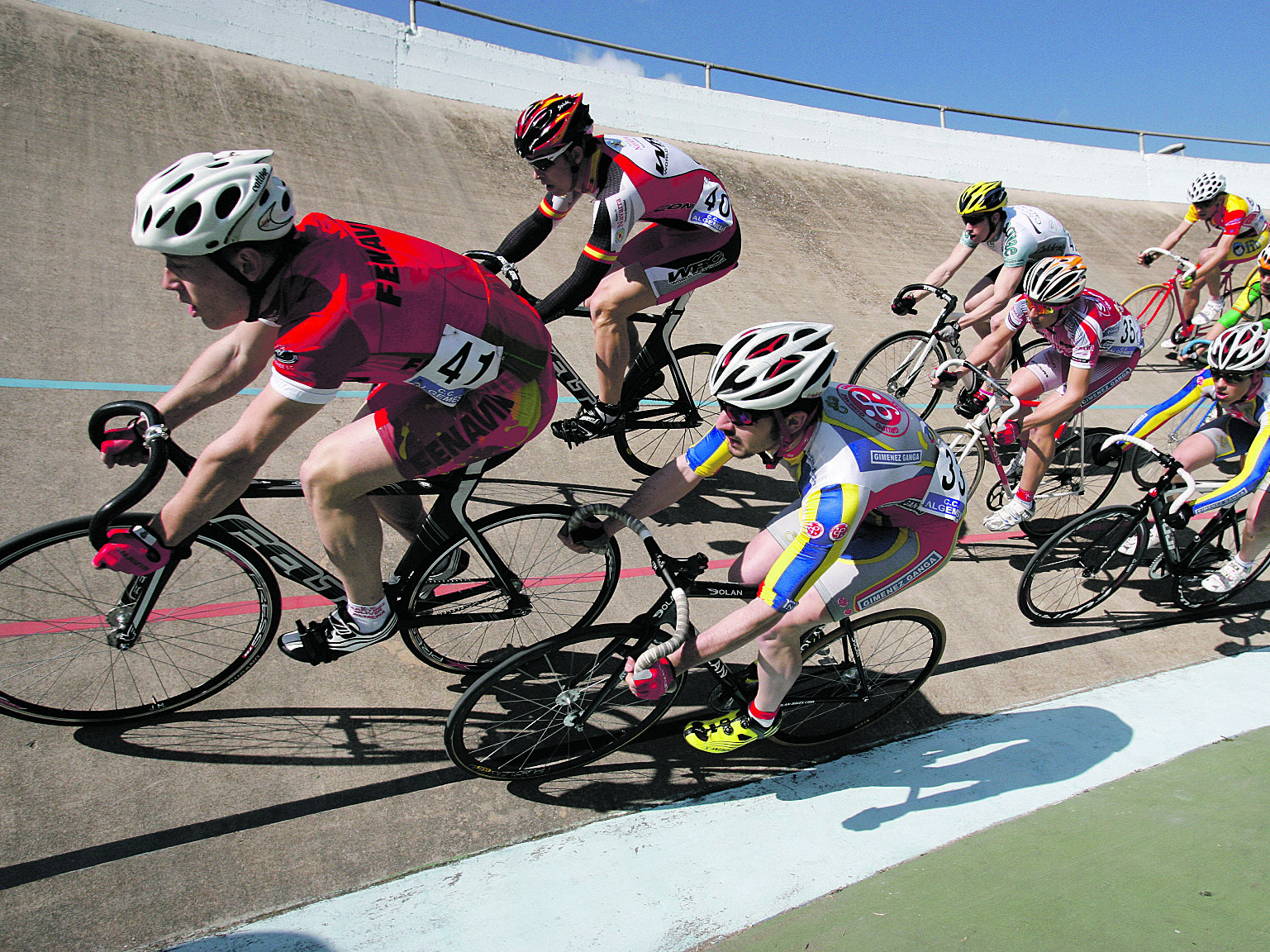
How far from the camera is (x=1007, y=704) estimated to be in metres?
3.81

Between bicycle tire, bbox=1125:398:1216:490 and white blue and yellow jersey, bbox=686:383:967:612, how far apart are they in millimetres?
2399

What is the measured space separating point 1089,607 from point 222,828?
15.1ft

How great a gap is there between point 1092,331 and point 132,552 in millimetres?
5045

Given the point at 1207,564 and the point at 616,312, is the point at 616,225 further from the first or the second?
the point at 1207,564

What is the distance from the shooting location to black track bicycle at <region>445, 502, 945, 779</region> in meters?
2.71

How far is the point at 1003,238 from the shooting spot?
5.78 metres

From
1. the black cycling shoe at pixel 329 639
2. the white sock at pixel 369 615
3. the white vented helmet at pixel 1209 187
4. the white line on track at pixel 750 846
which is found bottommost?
the white line on track at pixel 750 846

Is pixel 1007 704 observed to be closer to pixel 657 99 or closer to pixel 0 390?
pixel 0 390

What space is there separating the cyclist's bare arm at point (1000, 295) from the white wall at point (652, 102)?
291 inches

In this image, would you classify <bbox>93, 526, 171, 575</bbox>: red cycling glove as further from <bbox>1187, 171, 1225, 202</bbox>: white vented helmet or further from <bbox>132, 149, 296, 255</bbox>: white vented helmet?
<bbox>1187, 171, 1225, 202</bbox>: white vented helmet

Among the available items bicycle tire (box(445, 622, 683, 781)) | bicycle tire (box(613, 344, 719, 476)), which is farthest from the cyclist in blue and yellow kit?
bicycle tire (box(445, 622, 683, 781))

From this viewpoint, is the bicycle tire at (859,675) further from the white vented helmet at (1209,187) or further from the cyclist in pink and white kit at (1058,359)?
the white vented helmet at (1209,187)

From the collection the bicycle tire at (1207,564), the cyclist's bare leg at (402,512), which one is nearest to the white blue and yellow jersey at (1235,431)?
the bicycle tire at (1207,564)

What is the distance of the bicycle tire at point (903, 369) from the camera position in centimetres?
586
